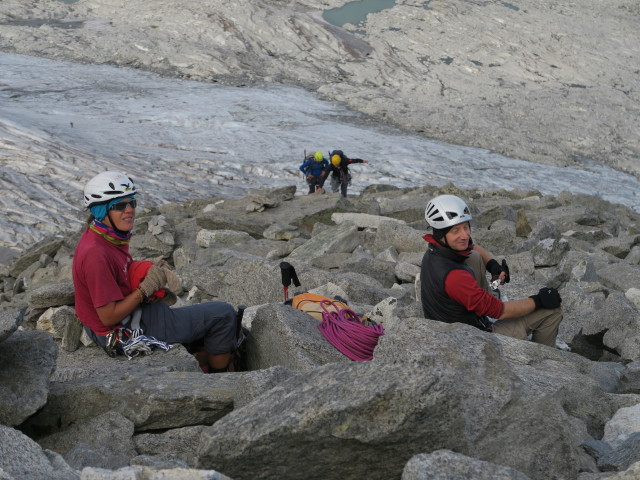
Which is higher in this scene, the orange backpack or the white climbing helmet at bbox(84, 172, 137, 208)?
the white climbing helmet at bbox(84, 172, 137, 208)

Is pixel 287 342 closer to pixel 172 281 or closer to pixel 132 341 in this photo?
pixel 172 281

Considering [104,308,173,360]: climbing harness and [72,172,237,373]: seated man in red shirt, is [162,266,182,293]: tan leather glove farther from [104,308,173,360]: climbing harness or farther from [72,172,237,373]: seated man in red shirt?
[104,308,173,360]: climbing harness

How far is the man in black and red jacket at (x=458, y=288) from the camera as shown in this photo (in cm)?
600

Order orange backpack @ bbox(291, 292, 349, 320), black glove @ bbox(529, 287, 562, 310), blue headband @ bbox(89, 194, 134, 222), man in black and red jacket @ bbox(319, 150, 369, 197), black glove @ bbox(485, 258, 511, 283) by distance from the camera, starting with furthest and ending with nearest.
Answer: man in black and red jacket @ bbox(319, 150, 369, 197)
black glove @ bbox(485, 258, 511, 283)
orange backpack @ bbox(291, 292, 349, 320)
black glove @ bbox(529, 287, 562, 310)
blue headband @ bbox(89, 194, 134, 222)

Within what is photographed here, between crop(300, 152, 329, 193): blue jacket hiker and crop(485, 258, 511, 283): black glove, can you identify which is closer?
crop(485, 258, 511, 283): black glove

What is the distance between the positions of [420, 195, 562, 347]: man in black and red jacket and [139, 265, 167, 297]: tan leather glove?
222 cm

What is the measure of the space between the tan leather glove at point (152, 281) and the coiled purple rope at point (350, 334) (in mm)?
1406

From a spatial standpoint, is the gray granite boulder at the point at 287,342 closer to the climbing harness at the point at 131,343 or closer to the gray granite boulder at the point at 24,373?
the climbing harness at the point at 131,343

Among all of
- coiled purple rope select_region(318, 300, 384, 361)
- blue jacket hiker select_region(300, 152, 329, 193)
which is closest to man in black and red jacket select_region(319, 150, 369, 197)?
blue jacket hiker select_region(300, 152, 329, 193)

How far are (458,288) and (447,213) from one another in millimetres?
625

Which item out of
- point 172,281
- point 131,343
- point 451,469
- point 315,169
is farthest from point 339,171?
point 451,469

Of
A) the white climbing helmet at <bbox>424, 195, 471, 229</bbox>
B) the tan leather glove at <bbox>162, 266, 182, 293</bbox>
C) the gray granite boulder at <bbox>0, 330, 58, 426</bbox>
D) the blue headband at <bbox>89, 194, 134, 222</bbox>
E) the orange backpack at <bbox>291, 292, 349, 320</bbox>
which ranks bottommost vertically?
the orange backpack at <bbox>291, 292, 349, 320</bbox>

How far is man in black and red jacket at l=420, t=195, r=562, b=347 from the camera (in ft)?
19.7

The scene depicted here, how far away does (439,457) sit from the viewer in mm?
3146
